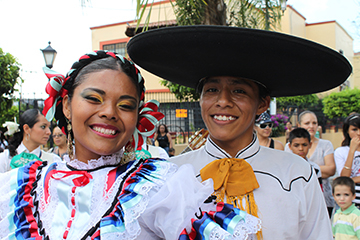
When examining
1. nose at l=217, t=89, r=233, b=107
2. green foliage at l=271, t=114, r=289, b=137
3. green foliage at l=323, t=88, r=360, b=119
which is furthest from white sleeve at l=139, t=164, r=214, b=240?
green foliage at l=323, t=88, r=360, b=119

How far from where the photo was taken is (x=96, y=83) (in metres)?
1.47

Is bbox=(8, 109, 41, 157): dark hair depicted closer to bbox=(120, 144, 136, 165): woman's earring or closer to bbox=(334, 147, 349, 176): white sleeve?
bbox=(120, 144, 136, 165): woman's earring

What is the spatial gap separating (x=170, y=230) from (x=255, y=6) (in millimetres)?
3606

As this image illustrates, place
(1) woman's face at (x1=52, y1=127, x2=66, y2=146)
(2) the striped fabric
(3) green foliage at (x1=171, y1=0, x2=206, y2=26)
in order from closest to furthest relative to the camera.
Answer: (2) the striped fabric → (3) green foliage at (x1=171, y1=0, x2=206, y2=26) → (1) woman's face at (x1=52, y1=127, x2=66, y2=146)

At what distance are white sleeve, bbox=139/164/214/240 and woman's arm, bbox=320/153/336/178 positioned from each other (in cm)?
324

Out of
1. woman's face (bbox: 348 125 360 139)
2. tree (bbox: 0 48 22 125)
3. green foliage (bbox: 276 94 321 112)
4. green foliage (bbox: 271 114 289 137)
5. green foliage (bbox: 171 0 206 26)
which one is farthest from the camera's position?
green foliage (bbox: 276 94 321 112)

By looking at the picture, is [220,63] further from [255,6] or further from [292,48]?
[255,6]

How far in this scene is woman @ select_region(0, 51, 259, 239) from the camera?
1281mm

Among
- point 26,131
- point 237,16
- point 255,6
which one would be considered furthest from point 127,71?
point 237,16

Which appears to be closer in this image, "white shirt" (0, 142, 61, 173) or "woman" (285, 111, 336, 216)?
"white shirt" (0, 142, 61, 173)

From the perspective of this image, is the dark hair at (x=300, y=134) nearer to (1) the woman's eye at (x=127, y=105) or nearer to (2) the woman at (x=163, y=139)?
(1) the woman's eye at (x=127, y=105)

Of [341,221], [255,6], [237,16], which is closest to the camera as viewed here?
[341,221]

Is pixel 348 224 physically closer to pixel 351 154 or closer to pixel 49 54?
pixel 351 154

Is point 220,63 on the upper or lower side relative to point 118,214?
upper
